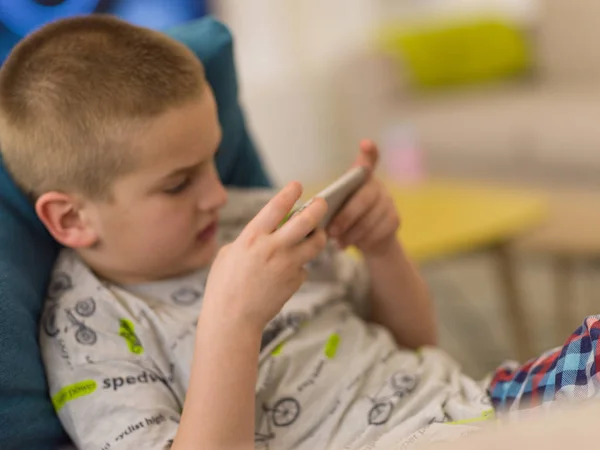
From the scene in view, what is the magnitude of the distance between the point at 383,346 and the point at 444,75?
2.31m

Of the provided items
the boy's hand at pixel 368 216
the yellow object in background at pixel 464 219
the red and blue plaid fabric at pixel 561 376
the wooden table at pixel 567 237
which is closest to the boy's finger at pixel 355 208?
A: the boy's hand at pixel 368 216

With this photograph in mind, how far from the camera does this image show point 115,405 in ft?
2.62

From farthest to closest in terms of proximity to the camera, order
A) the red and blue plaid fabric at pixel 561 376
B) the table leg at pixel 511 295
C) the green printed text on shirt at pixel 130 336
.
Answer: the table leg at pixel 511 295, the green printed text on shirt at pixel 130 336, the red and blue plaid fabric at pixel 561 376

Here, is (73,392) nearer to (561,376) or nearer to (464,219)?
(561,376)

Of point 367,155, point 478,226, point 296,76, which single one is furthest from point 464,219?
point 296,76

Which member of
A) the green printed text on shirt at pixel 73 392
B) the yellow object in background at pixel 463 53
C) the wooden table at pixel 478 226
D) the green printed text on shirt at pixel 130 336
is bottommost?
the wooden table at pixel 478 226

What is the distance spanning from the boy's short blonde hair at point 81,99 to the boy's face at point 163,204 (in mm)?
17

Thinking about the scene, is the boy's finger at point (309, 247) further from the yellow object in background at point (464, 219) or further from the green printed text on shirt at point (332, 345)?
the yellow object in background at point (464, 219)

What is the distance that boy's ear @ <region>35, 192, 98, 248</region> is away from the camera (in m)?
0.89

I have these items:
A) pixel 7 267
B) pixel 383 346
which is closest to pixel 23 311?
pixel 7 267

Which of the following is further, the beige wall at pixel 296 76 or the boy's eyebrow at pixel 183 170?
the beige wall at pixel 296 76

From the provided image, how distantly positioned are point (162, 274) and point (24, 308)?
165 mm

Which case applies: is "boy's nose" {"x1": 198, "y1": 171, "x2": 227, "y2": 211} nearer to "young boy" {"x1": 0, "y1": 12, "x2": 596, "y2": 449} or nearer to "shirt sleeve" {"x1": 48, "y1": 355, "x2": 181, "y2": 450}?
"young boy" {"x1": 0, "y1": 12, "x2": 596, "y2": 449}

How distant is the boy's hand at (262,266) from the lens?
29.6 inches
